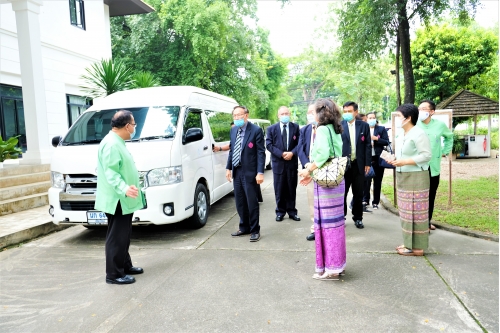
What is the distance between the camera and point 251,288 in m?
3.92

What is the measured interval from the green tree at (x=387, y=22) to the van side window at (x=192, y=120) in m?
5.68

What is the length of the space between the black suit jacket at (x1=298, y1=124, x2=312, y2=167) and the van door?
1.60 metres

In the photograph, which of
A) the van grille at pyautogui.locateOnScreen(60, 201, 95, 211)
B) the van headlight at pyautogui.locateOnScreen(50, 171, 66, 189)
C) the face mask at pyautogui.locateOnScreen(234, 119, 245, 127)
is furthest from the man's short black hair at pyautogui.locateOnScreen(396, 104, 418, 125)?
the van headlight at pyautogui.locateOnScreen(50, 171, 66, 189)

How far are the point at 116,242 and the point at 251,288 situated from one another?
1.53 m

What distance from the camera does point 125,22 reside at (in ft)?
71.6

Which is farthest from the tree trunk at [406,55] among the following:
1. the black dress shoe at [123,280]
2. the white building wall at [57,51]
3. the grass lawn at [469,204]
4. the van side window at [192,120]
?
the white building wall at [57,51]

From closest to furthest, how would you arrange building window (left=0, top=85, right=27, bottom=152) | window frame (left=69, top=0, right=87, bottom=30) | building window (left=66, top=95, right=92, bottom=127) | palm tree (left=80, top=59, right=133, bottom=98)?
1. palm tree (left=80, top=59, right=133, bottom=98)
2. building window (left=0, top=85, right=27, bottom=152)
3. building window (left=66, top=95, right=92, bottom=127)
4. window frame (left=69, top=0, right=87, bottom=30)

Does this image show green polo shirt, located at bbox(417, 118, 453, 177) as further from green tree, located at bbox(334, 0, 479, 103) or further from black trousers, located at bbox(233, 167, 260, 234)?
green tree, located at bbox(334, 0, 479, 103)

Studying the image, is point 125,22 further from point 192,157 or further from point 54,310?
point 54,310

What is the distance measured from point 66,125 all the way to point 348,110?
11.0m

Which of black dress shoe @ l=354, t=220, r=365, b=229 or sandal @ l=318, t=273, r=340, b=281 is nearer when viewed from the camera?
sandal @ l=318, t=273, r=340, b=281

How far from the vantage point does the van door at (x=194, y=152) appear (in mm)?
5727

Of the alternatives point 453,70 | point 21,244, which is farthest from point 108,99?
point 453,70

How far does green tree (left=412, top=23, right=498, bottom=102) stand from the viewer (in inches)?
873
